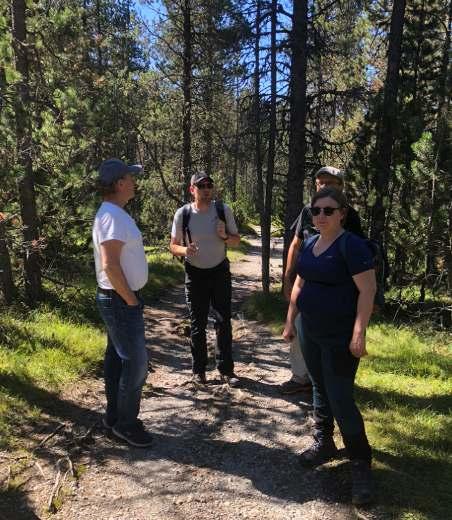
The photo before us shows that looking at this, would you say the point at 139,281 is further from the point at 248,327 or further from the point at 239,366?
the point at 248,327

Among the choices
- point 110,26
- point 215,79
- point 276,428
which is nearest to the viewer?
point 276,428

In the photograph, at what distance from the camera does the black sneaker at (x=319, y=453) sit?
3502 millimetres

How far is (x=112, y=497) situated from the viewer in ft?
10.3

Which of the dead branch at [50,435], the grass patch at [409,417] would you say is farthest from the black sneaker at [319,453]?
the dead branch at [50,435]

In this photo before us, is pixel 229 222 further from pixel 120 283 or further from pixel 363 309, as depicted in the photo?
pixel 363 309

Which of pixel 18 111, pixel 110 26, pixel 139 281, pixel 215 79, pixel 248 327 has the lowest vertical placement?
pixel 248 327

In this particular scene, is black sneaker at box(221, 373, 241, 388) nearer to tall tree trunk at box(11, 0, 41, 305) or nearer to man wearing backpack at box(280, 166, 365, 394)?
man wearing backpack at box(280, 166, 365, 394)

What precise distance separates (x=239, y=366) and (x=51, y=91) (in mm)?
4776

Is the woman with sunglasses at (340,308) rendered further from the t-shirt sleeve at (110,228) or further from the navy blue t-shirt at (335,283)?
the t-shirt sleeve at (110,228)

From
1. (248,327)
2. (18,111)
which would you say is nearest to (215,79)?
(248,327)

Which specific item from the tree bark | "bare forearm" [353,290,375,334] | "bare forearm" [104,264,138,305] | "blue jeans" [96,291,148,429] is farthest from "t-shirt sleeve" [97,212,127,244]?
the tree bark

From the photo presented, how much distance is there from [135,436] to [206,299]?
5.18ft

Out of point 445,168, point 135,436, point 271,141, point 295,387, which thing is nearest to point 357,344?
point 135,436

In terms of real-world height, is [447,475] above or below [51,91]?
below
